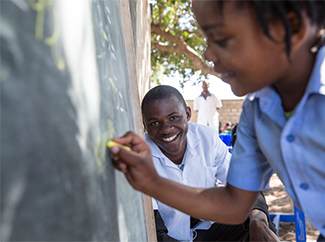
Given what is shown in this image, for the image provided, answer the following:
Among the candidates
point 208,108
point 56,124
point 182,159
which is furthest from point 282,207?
point 56,124

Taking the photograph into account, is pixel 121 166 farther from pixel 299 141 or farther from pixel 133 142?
pixel 299 141

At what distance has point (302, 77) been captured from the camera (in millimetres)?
918

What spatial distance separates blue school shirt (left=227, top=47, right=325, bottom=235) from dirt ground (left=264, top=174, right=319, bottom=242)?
2677 mm

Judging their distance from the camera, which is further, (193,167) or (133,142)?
(193,167)

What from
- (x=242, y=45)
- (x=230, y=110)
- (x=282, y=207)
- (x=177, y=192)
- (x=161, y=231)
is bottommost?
(x=282, y=207)

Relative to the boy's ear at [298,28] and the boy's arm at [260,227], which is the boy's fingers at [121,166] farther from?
the boy's arm at [260,227]

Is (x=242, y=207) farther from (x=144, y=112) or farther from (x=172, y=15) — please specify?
(x=172, y=15)

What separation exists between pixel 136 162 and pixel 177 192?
23cm

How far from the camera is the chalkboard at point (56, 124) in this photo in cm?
45

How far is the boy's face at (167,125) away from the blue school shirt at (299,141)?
946 millimetres

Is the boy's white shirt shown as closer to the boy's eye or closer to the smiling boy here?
the smiling boy

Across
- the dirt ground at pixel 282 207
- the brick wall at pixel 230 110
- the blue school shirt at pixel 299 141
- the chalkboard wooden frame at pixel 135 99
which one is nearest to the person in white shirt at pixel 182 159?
the chalkboard wooden frame at pixel 135 99

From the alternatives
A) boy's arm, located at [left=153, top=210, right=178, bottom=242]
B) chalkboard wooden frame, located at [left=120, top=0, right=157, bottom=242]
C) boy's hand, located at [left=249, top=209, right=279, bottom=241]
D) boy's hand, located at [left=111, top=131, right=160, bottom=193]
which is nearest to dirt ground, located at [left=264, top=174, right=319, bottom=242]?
boy's hand, located at [left=249, top=209, right=279, bottom=241]

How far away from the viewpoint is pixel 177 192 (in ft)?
3.24
